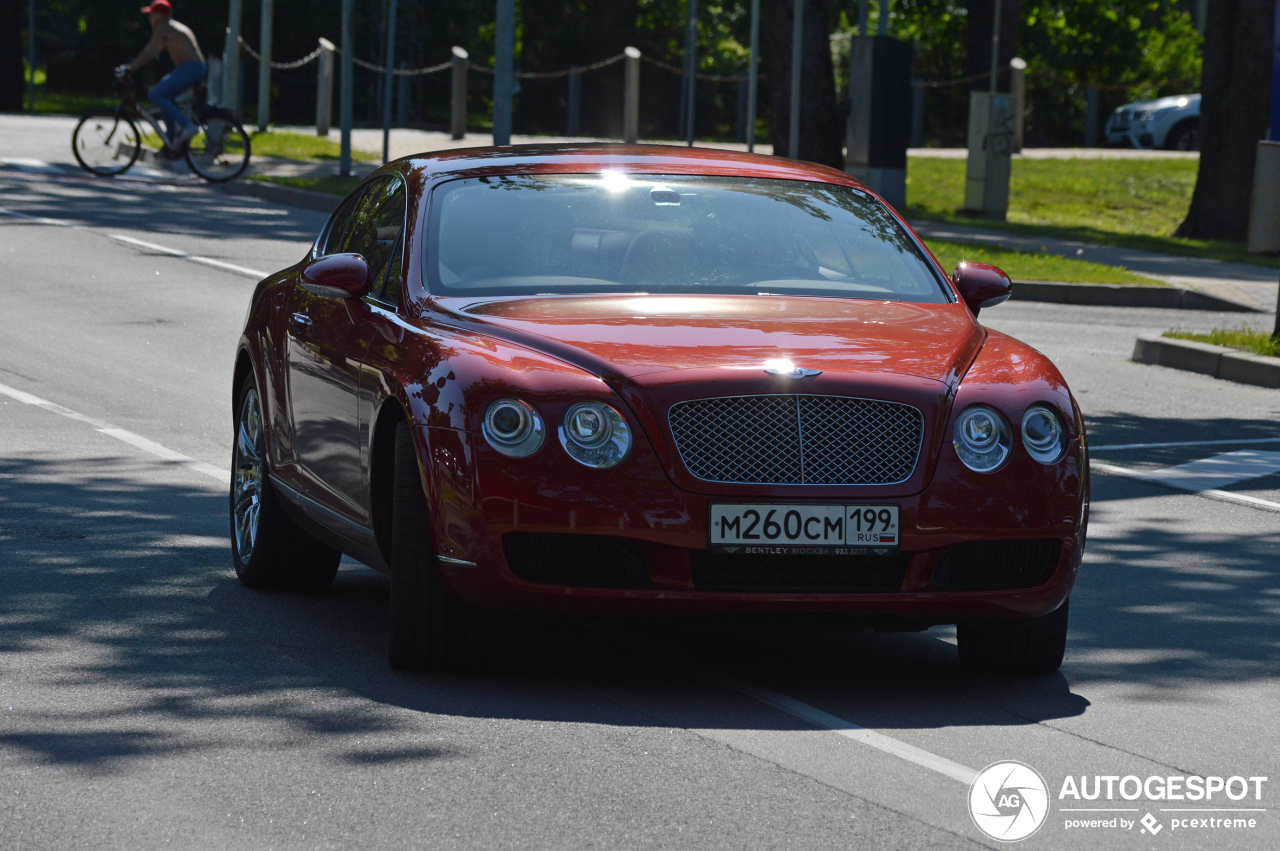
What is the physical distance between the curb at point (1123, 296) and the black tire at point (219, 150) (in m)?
10.5

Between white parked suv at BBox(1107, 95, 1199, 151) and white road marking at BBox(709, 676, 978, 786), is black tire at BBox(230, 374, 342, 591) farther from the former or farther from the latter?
white parked suv at BBox(1107, 95, 1199, 151)

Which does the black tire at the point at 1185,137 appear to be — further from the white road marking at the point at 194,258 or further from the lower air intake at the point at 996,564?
the lower air intake at the point at 996,564

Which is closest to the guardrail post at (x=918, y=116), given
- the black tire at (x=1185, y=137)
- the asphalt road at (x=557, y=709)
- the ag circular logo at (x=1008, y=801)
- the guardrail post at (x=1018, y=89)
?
the guardrail post at (x=1018, y=89)

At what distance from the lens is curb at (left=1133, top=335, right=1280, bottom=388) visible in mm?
14062

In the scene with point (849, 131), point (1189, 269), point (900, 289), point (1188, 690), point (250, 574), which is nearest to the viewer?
point (1188, 690)

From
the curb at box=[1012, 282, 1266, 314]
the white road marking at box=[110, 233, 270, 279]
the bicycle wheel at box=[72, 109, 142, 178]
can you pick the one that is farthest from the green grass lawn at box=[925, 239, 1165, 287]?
the bicycle wheel at box=[72, 109, 142, 178]

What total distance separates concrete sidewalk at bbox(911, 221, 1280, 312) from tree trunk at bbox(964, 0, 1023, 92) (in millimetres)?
17346

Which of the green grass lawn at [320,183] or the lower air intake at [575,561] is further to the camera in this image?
the green grass lawn at [320,183]

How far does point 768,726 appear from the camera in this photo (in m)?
5.15

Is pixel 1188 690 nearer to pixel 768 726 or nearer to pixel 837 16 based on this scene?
pixel 768 726

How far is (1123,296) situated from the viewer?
744 inches

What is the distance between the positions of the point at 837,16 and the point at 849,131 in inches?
1178

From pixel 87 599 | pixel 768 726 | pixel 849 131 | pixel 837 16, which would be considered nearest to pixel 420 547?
pixel 768 726

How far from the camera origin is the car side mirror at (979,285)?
259 inches
